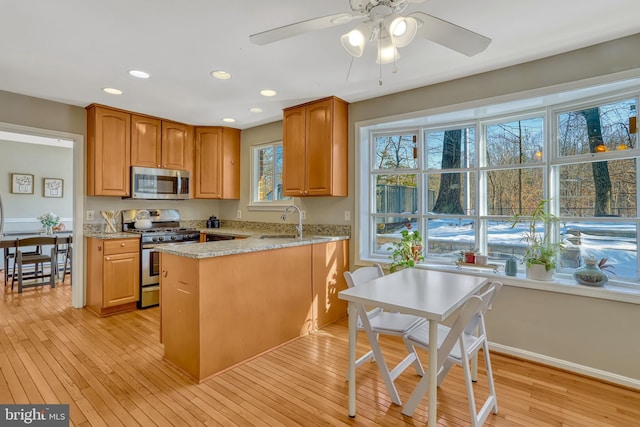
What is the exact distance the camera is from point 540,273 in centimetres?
253

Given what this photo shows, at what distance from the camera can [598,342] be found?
229 cm

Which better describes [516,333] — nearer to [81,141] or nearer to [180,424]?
[180,424]

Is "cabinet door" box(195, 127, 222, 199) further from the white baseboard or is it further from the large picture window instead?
the white baseboard

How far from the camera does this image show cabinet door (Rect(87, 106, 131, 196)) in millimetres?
3646

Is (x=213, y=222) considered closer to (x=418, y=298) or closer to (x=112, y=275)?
(x=112, y=275)

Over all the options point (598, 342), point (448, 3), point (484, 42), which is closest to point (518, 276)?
point (598, 342)

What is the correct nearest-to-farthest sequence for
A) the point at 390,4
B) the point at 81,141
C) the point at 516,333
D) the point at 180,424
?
the point at 390,4, the point at 180,424, the point at 516,333, the point at 81,141

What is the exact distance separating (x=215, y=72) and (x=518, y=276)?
316cm

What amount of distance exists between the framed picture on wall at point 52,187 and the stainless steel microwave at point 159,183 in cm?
380

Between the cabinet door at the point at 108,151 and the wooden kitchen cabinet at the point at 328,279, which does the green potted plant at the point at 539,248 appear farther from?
the cabinet door at the point at 108,151

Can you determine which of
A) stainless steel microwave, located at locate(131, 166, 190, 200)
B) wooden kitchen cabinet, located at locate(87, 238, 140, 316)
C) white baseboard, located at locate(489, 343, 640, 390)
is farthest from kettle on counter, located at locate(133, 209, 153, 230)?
white baseboard, located at locate(489, 343, 640, 390)

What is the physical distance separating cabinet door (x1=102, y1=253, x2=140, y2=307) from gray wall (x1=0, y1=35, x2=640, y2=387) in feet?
5.58

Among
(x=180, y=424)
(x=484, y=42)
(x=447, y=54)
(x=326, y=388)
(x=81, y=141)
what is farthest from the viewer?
(x=81, y=141)

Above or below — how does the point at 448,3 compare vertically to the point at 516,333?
above
